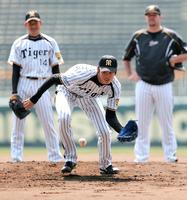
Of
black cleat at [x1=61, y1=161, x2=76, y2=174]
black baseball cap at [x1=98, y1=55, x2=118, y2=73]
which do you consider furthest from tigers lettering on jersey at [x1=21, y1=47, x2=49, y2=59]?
black baseball cap at [x1=98, y1=55, x2=118, y2=73]

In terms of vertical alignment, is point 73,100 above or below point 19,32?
below

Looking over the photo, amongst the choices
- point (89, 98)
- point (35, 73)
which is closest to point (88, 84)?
point (89, 98)

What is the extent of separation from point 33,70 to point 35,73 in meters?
0.04

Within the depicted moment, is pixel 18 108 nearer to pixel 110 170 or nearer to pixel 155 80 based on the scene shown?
pixel 110 170

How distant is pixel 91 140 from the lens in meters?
13.7

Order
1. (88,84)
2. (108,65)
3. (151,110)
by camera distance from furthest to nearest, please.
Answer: (151,110), (88,84), (108,65)

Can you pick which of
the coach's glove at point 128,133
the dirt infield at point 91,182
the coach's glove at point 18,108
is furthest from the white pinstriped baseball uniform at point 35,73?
the coach's glove at point 128,133

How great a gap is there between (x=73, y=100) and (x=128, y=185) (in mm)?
1218

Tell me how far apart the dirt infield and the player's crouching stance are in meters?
0.28

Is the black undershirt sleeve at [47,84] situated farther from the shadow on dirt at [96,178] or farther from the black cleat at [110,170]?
the black cleat at [110,170]

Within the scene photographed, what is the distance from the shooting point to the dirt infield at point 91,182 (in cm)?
594

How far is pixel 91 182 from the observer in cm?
686

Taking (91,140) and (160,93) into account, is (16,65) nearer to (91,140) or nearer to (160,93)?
(160,93)

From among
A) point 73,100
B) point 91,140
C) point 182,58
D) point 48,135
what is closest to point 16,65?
point 48,135
